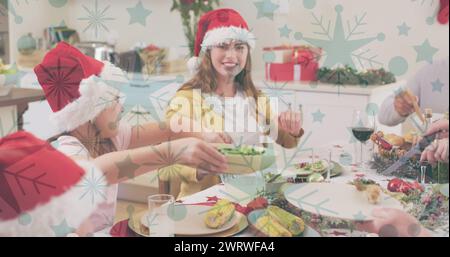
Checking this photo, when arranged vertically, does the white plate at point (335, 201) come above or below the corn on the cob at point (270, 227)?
above

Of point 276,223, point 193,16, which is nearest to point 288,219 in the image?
point 276,223

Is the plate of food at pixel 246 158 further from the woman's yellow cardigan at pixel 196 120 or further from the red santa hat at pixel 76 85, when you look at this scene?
the red santa hat at pixel 76 85

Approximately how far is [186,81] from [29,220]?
0.50 m

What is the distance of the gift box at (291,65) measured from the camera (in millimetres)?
1356

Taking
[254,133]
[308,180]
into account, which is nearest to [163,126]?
[254,133]

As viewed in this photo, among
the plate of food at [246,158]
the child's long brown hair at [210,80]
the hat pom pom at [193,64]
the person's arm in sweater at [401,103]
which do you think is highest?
the hat pom pom at [193,64]

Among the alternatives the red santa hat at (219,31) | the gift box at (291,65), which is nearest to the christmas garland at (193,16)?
the red santa hat at (219,31)

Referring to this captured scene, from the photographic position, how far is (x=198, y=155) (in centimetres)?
139

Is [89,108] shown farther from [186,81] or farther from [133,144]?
[186,81]

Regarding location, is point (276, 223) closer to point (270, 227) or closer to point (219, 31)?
point (270, 227)

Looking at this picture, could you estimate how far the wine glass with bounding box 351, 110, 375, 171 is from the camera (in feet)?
4.40

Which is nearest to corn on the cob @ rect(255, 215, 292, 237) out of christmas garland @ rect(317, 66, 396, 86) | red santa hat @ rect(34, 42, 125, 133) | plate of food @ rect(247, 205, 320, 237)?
plate of food @ rect(247, 205, 320, 237)

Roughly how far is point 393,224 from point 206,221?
43 centimetres

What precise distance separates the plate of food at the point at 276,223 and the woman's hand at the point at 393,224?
133mm
